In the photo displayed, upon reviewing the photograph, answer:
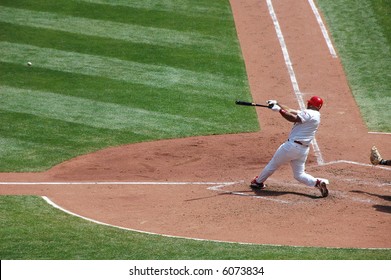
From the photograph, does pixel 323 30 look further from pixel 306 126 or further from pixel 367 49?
pixel 306 126

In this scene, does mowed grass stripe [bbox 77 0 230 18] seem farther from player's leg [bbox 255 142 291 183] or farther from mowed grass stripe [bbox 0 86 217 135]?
player's leg [bbox 255 142 291 183]

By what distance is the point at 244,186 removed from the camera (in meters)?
16.3

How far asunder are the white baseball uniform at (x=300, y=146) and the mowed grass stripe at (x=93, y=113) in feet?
13.2

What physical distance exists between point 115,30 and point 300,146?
10431 mm

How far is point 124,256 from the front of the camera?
41.1 ft

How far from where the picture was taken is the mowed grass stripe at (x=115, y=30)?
2406cm

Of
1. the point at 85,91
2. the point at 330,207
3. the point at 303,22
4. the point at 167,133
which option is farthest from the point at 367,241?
the point at 303,22

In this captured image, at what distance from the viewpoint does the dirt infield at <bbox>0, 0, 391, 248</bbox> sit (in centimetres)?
1428

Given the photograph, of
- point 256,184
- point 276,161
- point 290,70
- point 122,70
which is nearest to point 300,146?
point 276,161

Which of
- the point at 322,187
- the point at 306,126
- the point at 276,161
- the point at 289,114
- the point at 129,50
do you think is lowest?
the point at 129,50

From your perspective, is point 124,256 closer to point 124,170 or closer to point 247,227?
point 247,227

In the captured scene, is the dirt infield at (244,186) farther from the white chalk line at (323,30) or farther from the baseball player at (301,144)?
the white chalk line at (323,30)

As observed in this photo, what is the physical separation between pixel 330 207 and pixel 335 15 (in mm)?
12051

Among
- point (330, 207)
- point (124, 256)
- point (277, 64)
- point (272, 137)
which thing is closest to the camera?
point (124, 256)
